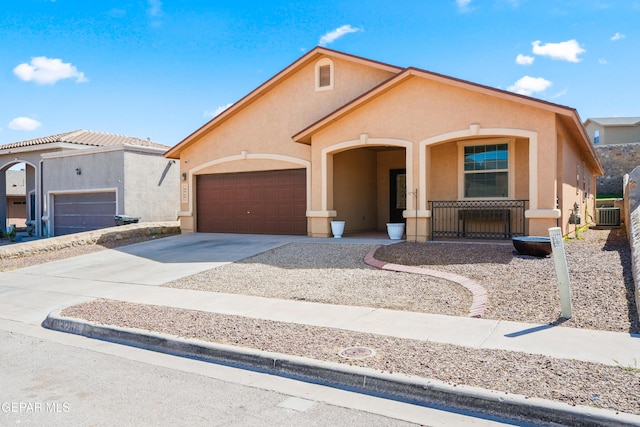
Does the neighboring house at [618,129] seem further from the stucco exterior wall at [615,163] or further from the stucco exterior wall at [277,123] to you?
the stucco exterior wall at [277,123]

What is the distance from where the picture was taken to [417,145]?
14.2m

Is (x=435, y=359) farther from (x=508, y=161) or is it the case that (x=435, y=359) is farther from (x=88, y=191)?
(x=88, y=191)

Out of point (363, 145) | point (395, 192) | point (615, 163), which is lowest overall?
point (395, 192)

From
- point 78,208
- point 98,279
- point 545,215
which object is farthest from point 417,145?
point 78,208

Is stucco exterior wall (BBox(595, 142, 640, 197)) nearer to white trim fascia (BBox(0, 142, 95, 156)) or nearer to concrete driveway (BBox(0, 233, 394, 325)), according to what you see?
concrete driveway (BBox(0, 233, 394, 325))

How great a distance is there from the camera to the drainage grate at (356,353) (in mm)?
5609

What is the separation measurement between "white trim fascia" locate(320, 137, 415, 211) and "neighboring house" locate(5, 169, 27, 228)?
36.8 meters

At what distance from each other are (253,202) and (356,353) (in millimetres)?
13782

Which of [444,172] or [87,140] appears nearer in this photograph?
[444,172]

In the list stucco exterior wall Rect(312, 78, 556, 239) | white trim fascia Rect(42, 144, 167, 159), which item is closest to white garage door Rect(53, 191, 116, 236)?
white trim fascia Rect(42, 144, 167, 159)

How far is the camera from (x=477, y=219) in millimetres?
14891

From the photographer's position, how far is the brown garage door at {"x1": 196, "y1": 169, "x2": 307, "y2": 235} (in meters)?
18.0

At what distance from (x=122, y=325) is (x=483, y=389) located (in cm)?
525

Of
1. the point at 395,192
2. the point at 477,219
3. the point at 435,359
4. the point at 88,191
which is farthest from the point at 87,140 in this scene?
the point at 435,359
